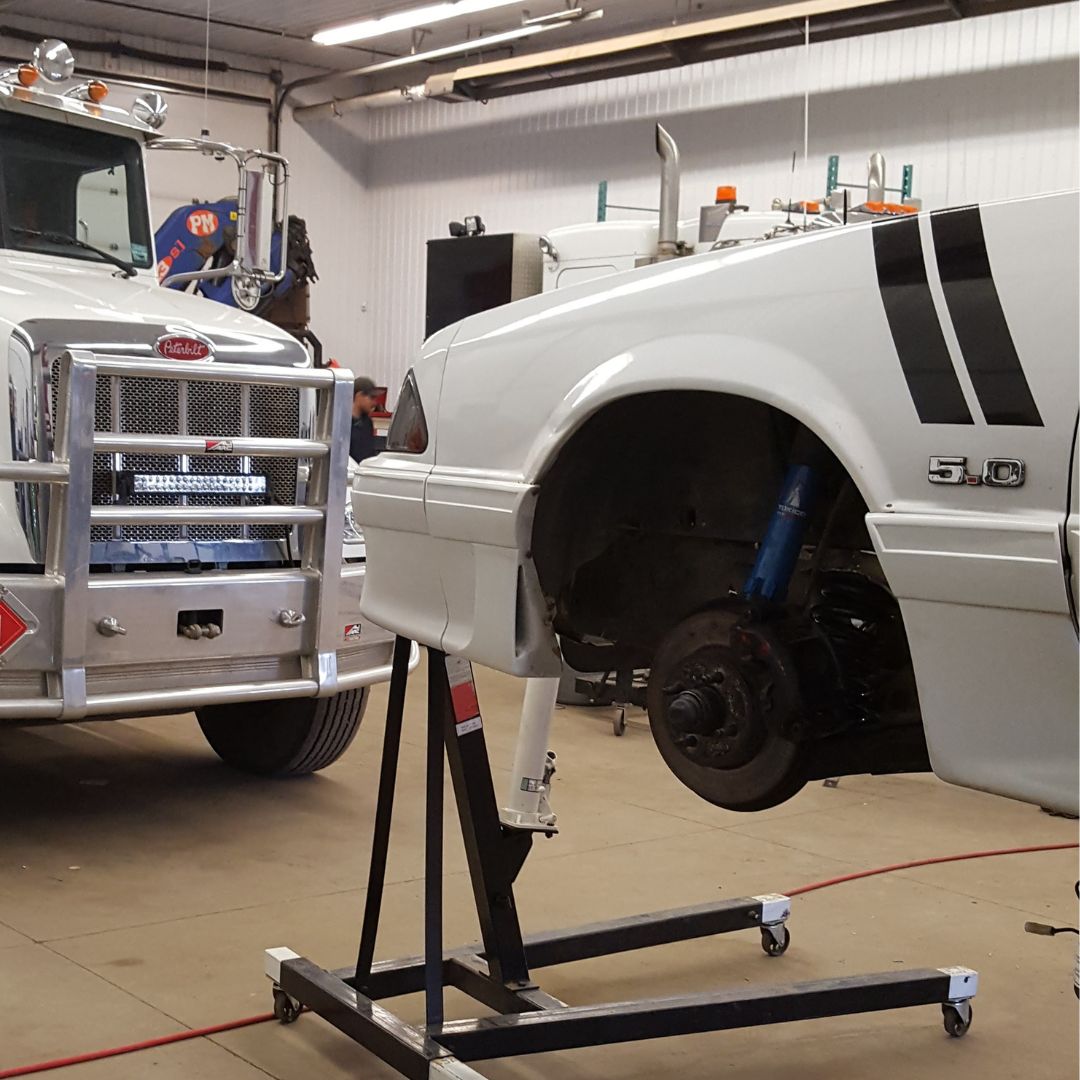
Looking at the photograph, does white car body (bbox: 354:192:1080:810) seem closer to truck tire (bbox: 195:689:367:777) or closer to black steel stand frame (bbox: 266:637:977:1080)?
black steel stand frame (bbox: 266:637:977:1080)

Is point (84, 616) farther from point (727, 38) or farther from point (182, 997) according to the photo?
point (727, 38)

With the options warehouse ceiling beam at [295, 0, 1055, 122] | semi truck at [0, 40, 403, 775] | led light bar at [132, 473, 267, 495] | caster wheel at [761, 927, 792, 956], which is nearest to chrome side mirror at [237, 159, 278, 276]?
semi truck at [0, 40, 403, 775]

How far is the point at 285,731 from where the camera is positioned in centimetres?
558

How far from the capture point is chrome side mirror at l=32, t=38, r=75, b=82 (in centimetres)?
547

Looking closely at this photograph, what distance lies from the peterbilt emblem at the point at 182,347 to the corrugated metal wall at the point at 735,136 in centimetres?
714

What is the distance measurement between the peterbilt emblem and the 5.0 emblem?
330cm

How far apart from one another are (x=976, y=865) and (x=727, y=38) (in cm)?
831

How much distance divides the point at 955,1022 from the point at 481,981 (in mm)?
1089

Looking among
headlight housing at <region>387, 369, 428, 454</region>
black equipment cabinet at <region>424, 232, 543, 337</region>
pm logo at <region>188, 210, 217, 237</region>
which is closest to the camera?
headlight housing at <region>387, 369, 428, 454</region>

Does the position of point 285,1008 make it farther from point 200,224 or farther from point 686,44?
point 686,44

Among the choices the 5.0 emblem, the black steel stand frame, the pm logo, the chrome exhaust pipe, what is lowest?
the black steel stand frame

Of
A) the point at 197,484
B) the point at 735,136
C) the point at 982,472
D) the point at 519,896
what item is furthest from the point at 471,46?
the point at 982,472

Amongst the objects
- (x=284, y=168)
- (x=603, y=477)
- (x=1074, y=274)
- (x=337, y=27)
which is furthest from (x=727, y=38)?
(x=1074, y=274)

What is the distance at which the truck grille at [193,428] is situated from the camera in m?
4.71
